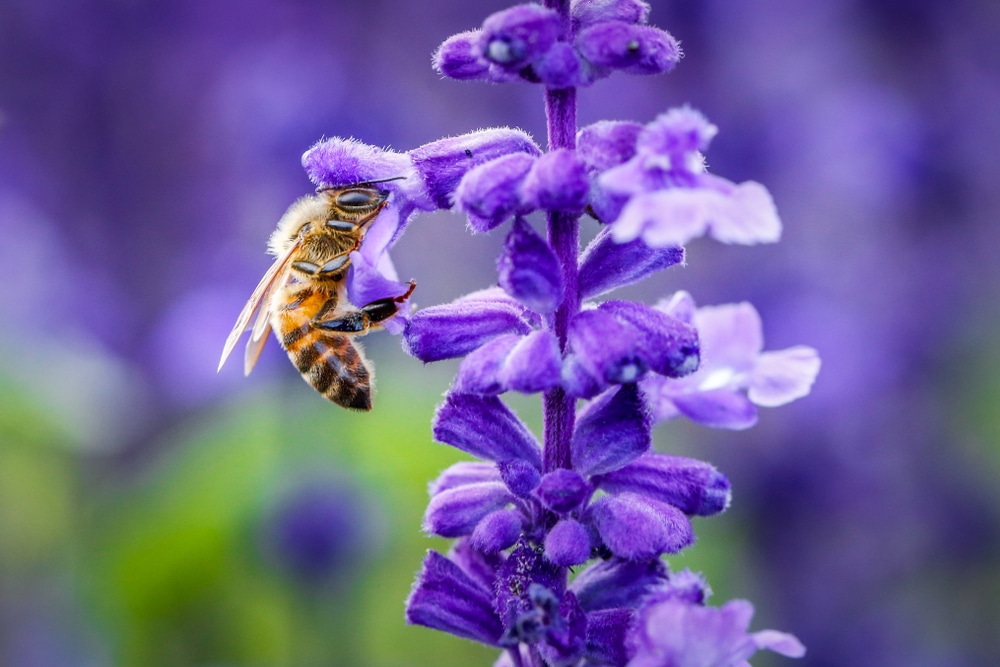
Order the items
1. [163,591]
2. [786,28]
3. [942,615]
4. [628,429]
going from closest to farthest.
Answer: [628,429]
[163,591]
[942,615]
[786,28]

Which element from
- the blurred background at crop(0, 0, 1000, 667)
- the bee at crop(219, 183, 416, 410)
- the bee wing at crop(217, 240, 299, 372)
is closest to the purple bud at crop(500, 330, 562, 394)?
the bee at crop(219, 183, 416, 410)

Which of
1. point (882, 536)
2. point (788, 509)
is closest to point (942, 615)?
point (882, 536)

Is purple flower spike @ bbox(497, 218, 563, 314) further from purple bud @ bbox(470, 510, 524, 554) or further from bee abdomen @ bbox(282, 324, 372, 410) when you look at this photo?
bee abdomen @ bbox(282, 324, 372, 410)

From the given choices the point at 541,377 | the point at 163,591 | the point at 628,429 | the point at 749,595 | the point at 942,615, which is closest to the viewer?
the point at 541,377

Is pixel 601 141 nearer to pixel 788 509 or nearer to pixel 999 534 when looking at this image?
pixel 788 509

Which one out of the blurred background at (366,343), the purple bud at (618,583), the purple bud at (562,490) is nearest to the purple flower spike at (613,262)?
the purple bud at (562,490)

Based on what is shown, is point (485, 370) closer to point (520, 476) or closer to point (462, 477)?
point (520, 476)
